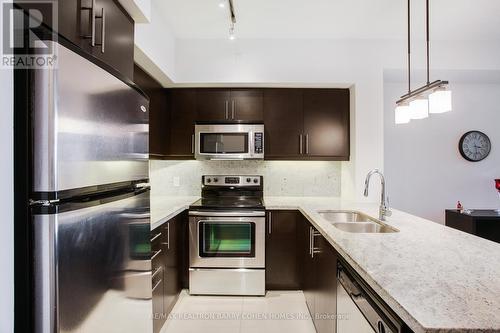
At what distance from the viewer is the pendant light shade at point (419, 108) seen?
170cm

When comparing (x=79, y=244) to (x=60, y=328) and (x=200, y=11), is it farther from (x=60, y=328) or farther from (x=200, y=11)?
(x=200, y=11)

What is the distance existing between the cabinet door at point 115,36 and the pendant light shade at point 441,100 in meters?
1.72

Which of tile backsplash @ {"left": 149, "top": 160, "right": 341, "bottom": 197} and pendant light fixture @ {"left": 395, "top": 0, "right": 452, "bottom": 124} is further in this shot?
tile backsplash @ {"left": 149, "top": 160, "right": 341, "bottom": 197}

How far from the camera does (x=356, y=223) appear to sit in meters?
2.19

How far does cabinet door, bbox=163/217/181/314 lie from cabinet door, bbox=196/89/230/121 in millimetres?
1182

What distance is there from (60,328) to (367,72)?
3118 millimetres

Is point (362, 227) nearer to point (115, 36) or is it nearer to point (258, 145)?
point (258, 145)

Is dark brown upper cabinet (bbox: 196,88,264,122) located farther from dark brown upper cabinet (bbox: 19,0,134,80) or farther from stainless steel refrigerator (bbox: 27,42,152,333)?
stainless steel refrigerator (bbox: 27,42,152,333)

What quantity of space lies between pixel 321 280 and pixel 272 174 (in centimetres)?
164

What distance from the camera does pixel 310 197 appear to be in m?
3.35

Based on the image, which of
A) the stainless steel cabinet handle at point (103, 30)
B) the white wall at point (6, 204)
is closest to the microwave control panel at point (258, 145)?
the stainless steel cabinet handle at point (103, 30)

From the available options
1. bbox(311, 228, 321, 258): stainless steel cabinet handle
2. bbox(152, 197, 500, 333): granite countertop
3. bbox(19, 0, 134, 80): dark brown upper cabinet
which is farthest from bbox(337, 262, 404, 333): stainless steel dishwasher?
bbox(19, 0, 134, 80): dark brown upper cabinet

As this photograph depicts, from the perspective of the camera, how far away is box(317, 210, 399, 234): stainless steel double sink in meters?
2.00

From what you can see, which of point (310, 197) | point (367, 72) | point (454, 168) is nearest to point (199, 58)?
point (367, 72)
